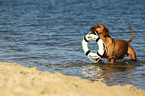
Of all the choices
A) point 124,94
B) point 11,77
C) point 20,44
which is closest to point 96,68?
point 124,94

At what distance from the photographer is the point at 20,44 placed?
13.4 metres

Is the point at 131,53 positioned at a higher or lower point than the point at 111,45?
lower

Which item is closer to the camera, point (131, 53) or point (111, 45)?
point (111, 45)

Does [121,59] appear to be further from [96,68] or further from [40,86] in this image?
[40,86]

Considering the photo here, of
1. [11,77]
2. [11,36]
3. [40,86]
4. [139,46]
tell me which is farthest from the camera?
[11,36]

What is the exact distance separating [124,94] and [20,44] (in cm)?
811

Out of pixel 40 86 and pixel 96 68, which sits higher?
pixel 40 86

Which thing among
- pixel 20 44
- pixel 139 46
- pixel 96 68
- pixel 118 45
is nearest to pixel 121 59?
pixel 118 45

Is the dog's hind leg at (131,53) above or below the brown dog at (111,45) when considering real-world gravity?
below

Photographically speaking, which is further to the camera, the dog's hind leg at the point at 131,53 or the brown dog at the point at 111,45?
the dog's hind leg at the point at 131,53

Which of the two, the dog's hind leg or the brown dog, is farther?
the dog's hind leg

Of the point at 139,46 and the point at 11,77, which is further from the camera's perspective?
the point at 139,46

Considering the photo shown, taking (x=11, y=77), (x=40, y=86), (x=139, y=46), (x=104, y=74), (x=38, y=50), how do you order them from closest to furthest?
1. (x=40, y=86)
2. (x=11, y=77)
3. (x=104, y=74)
4. (x=38, y=50)
5. (x=139, y=46)

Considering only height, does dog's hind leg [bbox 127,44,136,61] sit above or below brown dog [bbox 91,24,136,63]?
below
